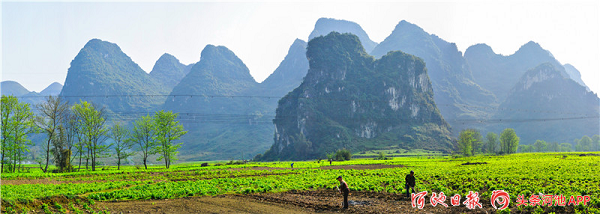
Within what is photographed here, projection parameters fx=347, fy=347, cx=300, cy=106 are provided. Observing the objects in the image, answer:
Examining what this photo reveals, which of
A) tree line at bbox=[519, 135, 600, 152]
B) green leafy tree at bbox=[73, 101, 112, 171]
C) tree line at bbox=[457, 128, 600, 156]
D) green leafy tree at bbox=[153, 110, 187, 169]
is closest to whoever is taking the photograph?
green leafy tree at bbox=[73, 101, 112, 171]

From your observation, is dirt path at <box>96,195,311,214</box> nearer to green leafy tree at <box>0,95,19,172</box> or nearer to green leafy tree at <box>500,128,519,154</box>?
green leafy tree at <box>0,95,19,172</box>

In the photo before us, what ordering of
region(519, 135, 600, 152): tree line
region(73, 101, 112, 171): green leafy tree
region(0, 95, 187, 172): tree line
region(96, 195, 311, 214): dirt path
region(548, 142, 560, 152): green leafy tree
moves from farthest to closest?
region(548, 142, 560, 152): green leafy tree, region(519, 135, 600, 152): tree line, region(73, 101, 112, 171): green leafy tree, region(0, 95, 187, 172): tree line, region(96, 195, 311, 214): dirt path

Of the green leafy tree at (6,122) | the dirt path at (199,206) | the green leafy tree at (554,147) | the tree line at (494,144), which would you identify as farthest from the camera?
the green leafy tree at (554,147)

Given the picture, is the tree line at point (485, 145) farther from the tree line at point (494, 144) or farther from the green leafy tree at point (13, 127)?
the green leafy tree at point (13, 127)

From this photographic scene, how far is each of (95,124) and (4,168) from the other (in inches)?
607

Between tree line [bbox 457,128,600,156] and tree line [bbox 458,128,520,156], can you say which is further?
tree line [bbox 457,128,600,156]

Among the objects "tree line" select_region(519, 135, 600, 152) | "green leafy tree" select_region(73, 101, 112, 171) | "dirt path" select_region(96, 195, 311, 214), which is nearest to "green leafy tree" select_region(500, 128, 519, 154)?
"tree line" select_region(519, 135, 600, 152)

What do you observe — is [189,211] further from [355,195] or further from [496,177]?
[496,177]

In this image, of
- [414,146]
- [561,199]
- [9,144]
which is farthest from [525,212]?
[414,146]

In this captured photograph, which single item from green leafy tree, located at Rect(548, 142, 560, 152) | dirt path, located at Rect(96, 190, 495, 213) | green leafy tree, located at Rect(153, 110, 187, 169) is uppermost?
green leafy tree, located at Rect(153, 110, 187, 169)

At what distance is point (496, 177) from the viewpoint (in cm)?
3444

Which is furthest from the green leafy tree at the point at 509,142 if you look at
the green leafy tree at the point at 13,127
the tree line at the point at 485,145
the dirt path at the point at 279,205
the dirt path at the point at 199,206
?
the green leafy tree at the point at 13,127

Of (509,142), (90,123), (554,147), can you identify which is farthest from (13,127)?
(554,147)

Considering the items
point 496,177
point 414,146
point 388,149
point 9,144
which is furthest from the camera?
point 414,146
